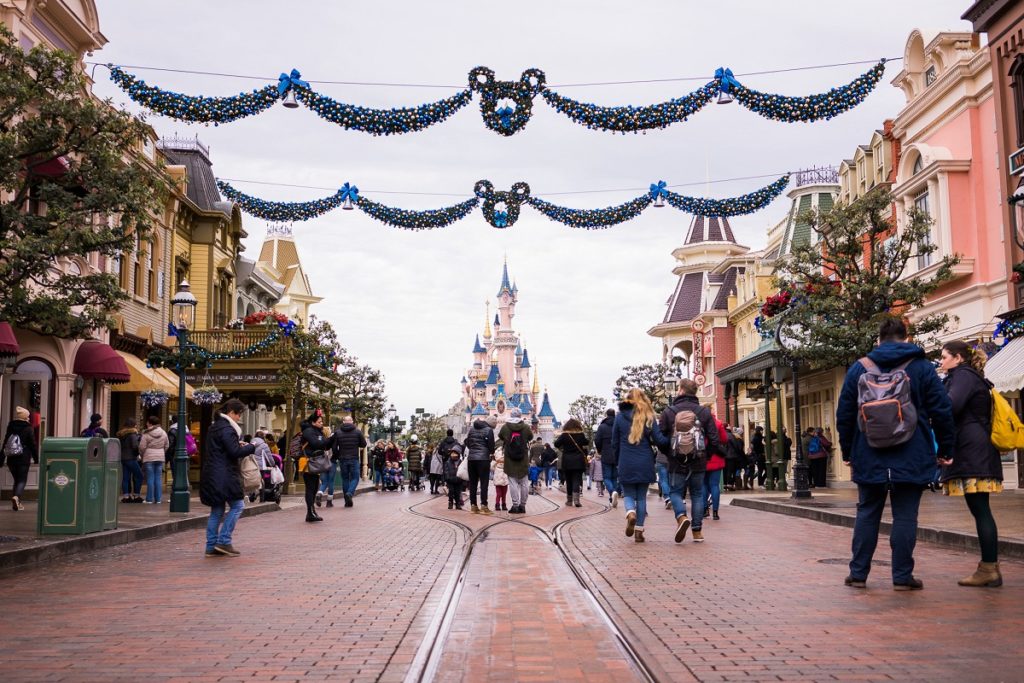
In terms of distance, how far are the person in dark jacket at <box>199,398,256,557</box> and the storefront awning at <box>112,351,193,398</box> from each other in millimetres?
15703

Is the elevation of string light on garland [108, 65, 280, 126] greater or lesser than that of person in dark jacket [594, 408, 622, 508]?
greater

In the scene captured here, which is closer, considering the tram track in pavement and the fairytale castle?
the tram track in pavement

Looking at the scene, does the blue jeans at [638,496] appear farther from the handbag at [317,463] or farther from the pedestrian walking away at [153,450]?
the pedestrian walking away at [153,450]

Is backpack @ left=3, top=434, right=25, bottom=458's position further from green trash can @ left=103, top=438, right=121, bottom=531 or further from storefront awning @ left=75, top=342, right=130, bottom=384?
storefront awning @ left=75, top=342, right=130, bottom=384

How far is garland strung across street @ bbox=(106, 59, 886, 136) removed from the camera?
15805 mm

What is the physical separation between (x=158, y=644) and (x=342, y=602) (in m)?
1.95

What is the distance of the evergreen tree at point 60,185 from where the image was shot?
12.7 meters

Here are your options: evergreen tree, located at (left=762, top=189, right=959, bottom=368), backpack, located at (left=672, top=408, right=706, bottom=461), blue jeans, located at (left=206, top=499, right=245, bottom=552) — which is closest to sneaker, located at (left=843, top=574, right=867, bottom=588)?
backpack, located at (left=672, top=408, right=706, bottom=461)

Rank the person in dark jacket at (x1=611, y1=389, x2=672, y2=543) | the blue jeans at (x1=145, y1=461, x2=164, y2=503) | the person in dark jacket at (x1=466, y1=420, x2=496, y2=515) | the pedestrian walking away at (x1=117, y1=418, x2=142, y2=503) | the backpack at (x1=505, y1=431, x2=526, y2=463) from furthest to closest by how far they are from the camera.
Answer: the pedestrian walking away at (x1=117, y1=418, x2=142, y2=503), the blue jeans at (x1=145, y1=461, x2=164, y2=503), the person in dark jacket at (x1=466, y1=420, x2=496, y2=515), the backpack at (x1=505, y1=431, x2=526, y2=463), the person in dark jacket at (x1=611, y1=389, x2=672, y2=543)

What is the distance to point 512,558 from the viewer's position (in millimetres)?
11688

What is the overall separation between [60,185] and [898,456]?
33.8 feet

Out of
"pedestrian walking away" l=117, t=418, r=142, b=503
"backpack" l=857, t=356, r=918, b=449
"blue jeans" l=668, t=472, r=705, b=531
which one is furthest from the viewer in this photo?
"pedestrian walking away" l=117, t=418, r=142, b=503

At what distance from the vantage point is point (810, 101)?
16047 millimetres

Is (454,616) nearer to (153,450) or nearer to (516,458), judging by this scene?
(516,458)
